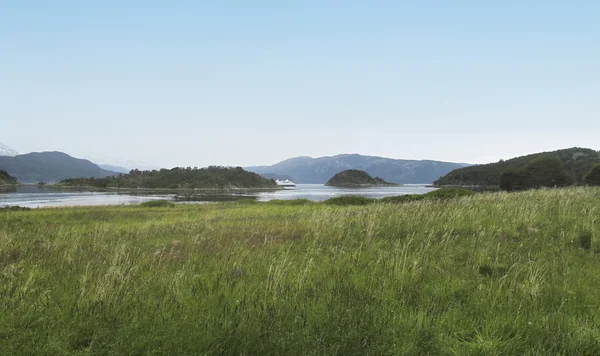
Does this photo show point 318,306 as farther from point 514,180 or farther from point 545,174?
point 514,180

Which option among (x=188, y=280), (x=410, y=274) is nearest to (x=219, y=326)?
(x=188, y=280)

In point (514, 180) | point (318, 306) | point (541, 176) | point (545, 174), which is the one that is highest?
point (545, 174)

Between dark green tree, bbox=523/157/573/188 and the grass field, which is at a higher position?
dark green tree, bbox=523/157/573/188

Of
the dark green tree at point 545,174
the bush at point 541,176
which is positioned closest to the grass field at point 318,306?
the bush at point 541,176

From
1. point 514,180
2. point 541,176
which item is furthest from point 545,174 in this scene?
point 514,180

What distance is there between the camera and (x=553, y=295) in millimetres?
5559

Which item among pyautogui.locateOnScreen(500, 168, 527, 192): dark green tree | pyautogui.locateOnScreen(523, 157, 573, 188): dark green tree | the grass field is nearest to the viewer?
the grass field

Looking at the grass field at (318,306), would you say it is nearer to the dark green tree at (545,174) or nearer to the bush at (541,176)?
the bush at (541,176)

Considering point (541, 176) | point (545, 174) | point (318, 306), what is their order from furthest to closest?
point (545, 174)
point (541, 176)
point (318, 306)

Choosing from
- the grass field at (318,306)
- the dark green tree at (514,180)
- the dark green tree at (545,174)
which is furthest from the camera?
the dark green tree at (514,180)

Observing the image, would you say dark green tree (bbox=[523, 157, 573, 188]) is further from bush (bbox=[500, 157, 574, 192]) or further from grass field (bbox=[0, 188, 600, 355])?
grass field (bbox=[0, 188, 600, 355])

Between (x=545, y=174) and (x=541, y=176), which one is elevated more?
(x=545, y=174)

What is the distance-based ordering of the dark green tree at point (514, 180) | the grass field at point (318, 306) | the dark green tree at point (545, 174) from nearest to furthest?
the grass field at point (318, 306) → the dark green tree at point (545, 174) → the dark green tree at point (514, 180)

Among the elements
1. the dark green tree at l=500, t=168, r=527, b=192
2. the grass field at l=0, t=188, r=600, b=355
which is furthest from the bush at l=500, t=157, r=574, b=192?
the grass field at l=0, t=188, r=600, b=355
